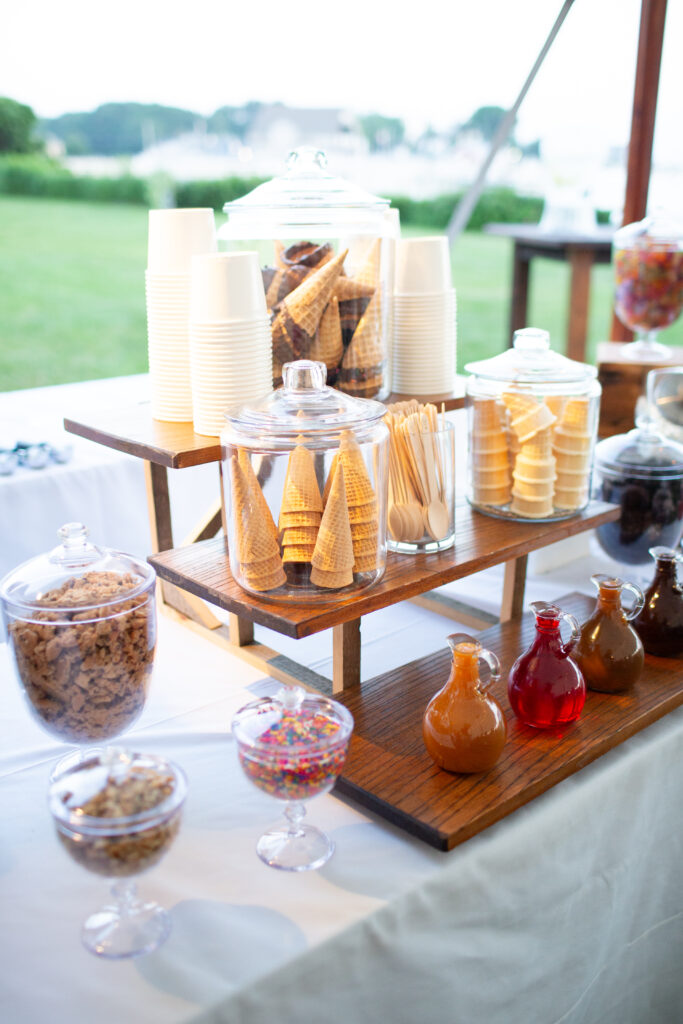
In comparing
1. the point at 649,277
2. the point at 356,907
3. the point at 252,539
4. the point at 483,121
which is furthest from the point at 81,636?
the point at 483,121

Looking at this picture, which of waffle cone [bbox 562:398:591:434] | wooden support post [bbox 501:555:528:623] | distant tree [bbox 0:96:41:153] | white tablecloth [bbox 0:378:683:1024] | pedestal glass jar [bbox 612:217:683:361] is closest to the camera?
white tablecloth [bbox 0:378:683:1024]

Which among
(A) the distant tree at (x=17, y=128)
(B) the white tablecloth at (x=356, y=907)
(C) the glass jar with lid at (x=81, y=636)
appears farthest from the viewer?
(A) the distant tree at (x=17, y=128)

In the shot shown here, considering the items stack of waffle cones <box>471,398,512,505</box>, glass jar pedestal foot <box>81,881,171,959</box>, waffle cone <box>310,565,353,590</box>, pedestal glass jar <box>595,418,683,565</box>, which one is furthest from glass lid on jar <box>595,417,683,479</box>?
glass jar pedestal foot <box>81,881,171,959</box>

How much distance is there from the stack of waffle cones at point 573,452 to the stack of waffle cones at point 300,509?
36 centimetres

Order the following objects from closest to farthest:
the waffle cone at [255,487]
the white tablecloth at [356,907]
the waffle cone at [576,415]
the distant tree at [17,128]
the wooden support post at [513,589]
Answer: the white tablecloth at [356,907], the waffle cone at [255,487], the waffle cone at [576,415], the wooden support post at [513,589], the distant tree at [17,128]

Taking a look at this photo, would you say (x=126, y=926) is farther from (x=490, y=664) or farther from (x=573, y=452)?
(x=573, y=452)

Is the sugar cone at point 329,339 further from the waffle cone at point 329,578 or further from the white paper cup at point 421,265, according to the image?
the waffle cone at point 329,578

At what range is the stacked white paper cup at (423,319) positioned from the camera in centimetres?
106

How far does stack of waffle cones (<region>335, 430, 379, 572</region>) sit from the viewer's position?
2.59 feet

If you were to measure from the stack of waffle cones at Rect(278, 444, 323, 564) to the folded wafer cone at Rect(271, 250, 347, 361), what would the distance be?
0.24 m

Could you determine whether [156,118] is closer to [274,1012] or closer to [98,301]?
[98,301]

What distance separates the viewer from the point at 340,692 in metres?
0.93

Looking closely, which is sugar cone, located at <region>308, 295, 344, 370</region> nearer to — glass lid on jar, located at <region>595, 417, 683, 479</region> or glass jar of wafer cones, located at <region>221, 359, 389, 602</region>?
glass jar of wafer cones, located at <region>221, 359, 389, 602</region>

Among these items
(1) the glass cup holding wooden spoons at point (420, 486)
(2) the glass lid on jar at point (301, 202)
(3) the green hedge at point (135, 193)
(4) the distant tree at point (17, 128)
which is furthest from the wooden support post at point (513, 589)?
(4) the distant tree at point (17, 128)
